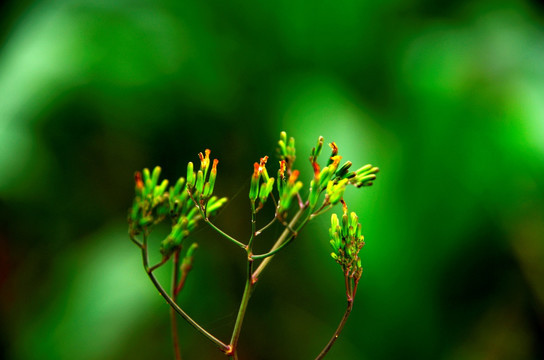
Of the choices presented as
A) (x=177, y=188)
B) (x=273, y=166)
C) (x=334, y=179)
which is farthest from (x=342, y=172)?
(x=273, y=166)

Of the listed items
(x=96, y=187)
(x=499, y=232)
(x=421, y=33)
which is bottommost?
(x=96, y=187)

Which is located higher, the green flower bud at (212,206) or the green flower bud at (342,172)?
the green flower bud at (342,172)


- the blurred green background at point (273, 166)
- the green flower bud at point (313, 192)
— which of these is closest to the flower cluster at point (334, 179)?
the green flower bud at point (313, 192)

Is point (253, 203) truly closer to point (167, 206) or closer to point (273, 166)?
point (167, 206)

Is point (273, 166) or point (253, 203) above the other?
point (253, 203)

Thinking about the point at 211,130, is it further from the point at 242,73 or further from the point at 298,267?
the point at 298,267

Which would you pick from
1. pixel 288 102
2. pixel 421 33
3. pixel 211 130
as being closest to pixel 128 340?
pixel 211 130

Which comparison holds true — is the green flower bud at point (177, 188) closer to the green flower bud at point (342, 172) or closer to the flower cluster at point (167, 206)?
the flower cluster at point (167, 206)

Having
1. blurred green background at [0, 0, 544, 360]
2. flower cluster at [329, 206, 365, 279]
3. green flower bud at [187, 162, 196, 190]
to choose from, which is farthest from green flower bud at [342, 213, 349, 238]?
blurred green background at [0, 0, 544, 360]
